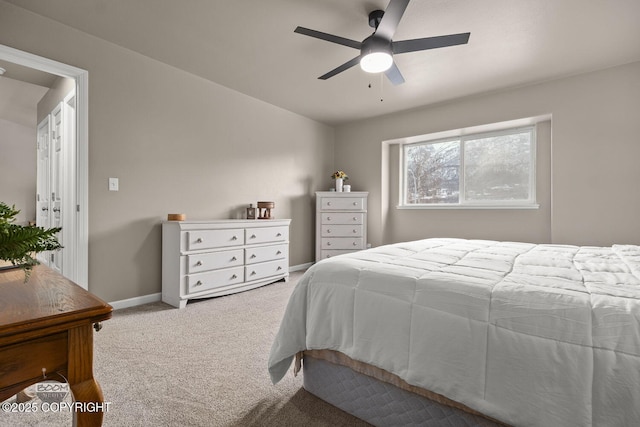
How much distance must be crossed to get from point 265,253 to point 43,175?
303cm

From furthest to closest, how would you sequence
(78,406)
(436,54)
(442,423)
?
1. (436,54)
2. (442,423)
3. (78,406)

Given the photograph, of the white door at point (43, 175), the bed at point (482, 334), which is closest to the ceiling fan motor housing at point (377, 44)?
the bed at point (482, 334)

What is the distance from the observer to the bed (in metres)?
0.82

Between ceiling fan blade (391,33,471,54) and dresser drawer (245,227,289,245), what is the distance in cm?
233

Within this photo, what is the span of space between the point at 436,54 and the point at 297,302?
2.70 m

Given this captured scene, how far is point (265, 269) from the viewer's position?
3684mm

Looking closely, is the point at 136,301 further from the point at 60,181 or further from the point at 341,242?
the point at 341,242

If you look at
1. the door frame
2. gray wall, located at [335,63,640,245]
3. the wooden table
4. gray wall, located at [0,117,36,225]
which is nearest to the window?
gray wall, located at [335,63,640,245]

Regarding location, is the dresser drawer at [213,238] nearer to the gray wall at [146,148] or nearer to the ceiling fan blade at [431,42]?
the gray wall at [146,148]

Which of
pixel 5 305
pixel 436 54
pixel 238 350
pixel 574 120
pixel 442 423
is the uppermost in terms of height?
pixel 436 54

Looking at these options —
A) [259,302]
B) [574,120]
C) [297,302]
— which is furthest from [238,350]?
[574,120]

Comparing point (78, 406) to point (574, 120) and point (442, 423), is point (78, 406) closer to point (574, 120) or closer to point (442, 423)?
point (442, 423)

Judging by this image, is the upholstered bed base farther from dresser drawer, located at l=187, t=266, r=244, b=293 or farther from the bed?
dresser drawer, located at l=187, t=266, r=244, b=293

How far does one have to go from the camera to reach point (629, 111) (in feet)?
9.91
